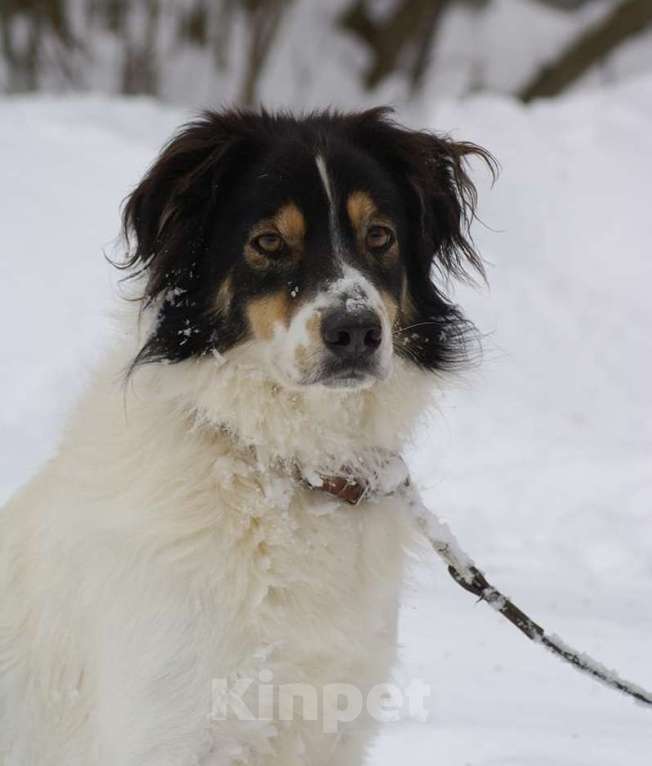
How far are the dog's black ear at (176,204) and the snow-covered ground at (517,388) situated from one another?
2.53 feet

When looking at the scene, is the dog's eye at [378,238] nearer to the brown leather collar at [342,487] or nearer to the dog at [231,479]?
the dog at [231,479]

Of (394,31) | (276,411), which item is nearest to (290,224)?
(276,411)

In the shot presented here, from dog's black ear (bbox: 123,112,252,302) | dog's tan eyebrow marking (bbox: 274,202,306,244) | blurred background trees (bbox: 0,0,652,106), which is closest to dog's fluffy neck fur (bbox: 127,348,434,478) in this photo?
dog's black ear (bbox: 123,112,252,302)

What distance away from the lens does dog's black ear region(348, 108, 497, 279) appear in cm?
338

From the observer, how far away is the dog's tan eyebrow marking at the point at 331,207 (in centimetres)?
306

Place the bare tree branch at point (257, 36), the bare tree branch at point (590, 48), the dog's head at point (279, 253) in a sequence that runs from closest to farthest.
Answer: the dog's head at point (279, 253) → the bare tree branch at point (590, 48) → the bare tree branch at point (257, 36)

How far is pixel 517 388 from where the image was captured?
7.99m

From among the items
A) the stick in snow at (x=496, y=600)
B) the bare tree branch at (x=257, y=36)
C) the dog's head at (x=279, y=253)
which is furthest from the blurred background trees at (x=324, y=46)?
the stick in snow at (x=496, y=600)

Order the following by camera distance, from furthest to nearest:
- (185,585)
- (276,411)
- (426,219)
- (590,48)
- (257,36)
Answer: (257,36), (590,48), (426,219), (276,411), (185,585)

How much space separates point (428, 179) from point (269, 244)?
2.02 feet

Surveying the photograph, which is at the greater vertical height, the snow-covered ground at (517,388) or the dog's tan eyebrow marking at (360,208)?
the dog's tan eyebrow marking at (360,208)

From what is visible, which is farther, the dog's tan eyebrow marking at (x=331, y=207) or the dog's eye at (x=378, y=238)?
the dog's eye at (x=378, y=238)

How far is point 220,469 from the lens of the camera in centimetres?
292

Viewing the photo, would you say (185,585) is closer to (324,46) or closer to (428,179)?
(428,179)
